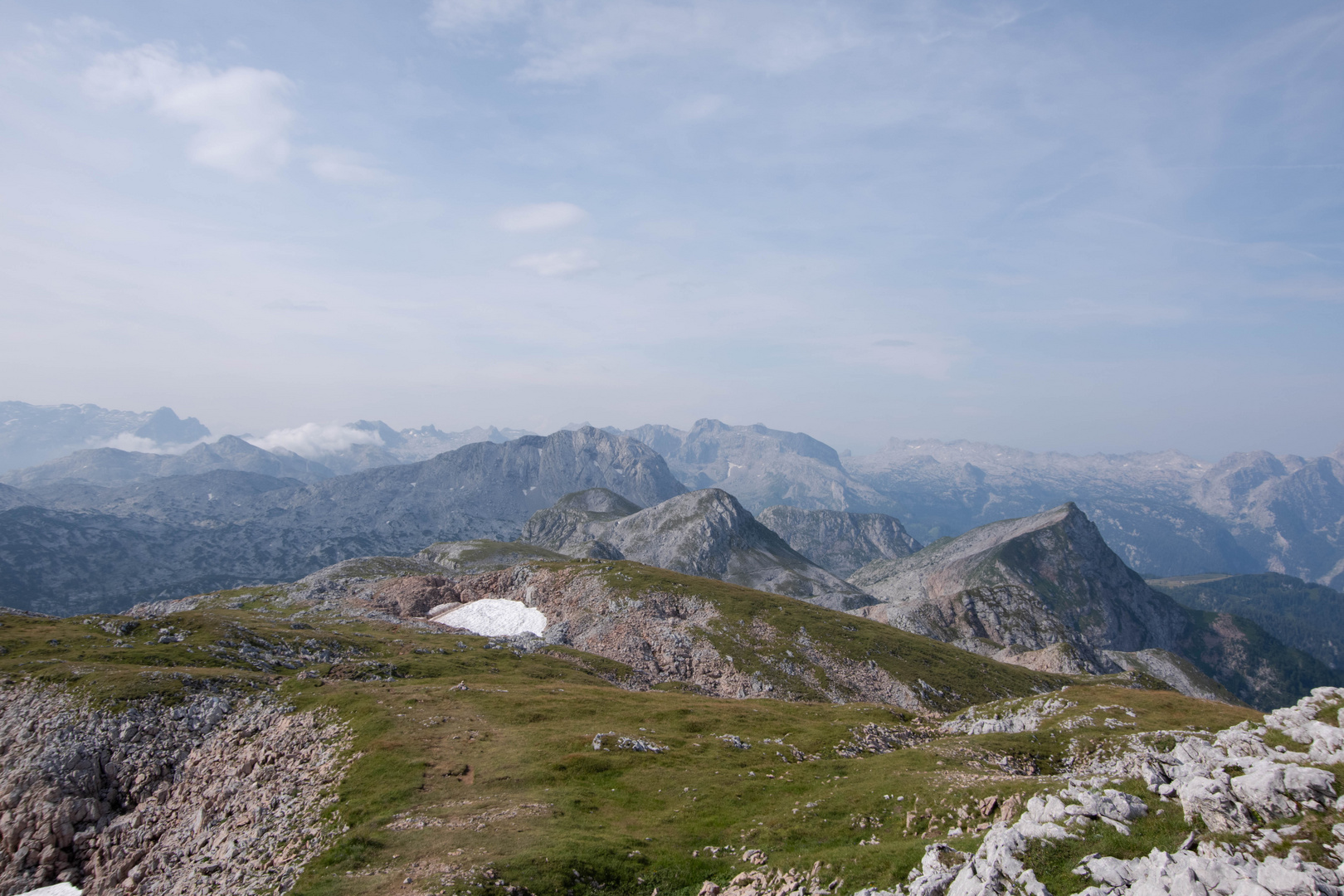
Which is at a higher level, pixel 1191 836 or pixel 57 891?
pixel 1191 836

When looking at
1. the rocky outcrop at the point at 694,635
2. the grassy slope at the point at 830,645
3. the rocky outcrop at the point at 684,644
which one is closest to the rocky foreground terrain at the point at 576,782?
the rocky outcrop at the point at 694,635

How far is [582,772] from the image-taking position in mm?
44594

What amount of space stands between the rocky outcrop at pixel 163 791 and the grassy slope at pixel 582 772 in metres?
2.74

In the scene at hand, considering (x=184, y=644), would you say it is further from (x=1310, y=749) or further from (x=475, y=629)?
(x=1310, y=749)

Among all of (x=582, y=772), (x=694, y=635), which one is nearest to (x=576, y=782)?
(x=582, y=772)

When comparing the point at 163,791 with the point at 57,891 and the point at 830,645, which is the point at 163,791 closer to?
the point at 57,891

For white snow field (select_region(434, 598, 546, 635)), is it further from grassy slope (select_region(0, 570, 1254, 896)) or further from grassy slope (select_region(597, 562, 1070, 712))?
grassy slope (select_region(0, 570, 1254, 896))

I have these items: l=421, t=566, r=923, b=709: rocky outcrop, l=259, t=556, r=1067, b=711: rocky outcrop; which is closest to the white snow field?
l=259, t=556, r=1067, b=711: rocky outcrop

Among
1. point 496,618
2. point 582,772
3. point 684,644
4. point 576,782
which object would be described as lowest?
point 684,644

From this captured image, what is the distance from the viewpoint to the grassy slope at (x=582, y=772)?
30.9 m

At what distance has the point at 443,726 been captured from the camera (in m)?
52.5

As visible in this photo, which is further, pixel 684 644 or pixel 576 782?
pixel 684 644

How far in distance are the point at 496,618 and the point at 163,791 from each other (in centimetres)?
8656

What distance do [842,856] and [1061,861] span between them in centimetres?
1017
